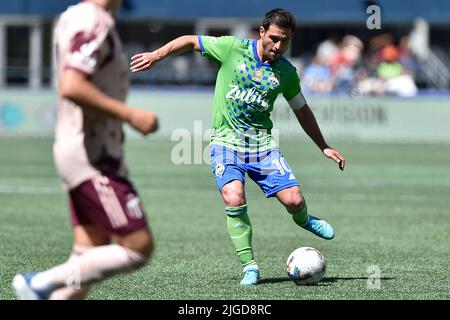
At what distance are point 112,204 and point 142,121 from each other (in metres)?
0.55

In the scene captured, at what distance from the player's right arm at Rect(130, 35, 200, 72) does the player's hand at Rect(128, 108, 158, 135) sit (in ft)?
7.00

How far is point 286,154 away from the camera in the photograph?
78.5ft

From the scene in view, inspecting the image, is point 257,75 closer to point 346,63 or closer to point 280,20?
point 280,20

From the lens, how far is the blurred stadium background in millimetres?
9273

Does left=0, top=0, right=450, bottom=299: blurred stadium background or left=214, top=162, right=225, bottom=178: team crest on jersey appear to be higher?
left=214, top=162, right=225, bottom=178: team crest on jersey

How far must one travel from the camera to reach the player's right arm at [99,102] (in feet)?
18.0

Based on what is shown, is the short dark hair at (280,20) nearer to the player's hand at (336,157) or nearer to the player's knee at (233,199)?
the player's hand at (336,157)

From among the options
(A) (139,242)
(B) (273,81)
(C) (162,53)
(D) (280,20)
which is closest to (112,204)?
(A) (139,242)

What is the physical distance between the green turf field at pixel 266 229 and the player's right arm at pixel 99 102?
2.47 m

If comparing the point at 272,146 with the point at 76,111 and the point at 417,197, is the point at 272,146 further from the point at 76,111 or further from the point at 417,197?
the point at 417,197

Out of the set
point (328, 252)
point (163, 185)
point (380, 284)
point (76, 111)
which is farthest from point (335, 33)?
point (76, 111)

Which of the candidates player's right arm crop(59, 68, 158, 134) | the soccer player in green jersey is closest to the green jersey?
the soccer player in green jersey

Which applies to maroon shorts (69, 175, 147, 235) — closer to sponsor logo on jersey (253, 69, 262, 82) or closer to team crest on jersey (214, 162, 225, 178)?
team crest on jersey (214, 162, 225, 178)
